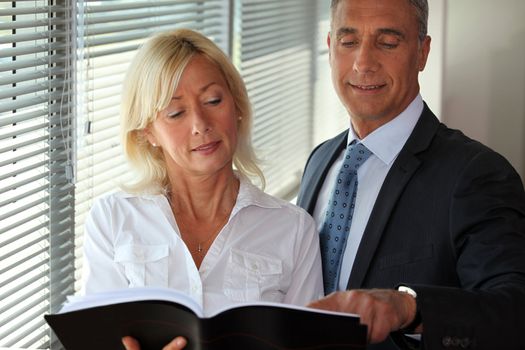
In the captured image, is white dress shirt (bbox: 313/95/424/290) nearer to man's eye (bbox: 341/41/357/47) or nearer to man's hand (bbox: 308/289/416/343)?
man's eye (bbox: 341/41/357/47)

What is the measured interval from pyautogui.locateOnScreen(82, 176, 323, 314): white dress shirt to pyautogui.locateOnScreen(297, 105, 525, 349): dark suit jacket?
18 centimetres

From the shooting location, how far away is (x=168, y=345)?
1629 millimetres

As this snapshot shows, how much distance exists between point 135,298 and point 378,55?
1.07 m

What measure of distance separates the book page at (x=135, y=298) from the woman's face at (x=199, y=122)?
72 centimetres

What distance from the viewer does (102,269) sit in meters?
2.18

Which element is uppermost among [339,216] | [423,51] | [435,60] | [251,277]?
[423,51]

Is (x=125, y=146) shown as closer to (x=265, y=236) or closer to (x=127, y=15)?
(x=265, y=236)

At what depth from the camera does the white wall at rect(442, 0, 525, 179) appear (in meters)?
4.20

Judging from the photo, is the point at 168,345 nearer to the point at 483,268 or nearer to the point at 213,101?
the point at 483,268

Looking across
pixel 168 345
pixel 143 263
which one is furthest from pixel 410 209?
pixel 168 345

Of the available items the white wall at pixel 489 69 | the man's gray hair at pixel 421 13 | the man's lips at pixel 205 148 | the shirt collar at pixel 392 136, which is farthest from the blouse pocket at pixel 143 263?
the white wall at pixel 489 69

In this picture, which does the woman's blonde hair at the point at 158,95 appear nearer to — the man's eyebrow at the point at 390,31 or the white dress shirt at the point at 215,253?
Answer: the white dress shirt at the point at 215,253

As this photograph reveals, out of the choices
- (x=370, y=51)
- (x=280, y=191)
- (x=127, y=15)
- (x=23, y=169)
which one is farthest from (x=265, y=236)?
(x=280, y=191)

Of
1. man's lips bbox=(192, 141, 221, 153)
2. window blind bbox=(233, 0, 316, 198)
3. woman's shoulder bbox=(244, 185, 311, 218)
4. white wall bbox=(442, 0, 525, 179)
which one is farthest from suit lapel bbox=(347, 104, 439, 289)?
white wall bbox=(442, 0, 525, 179)
